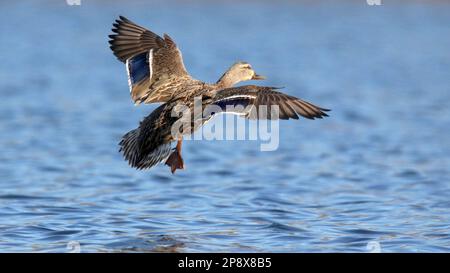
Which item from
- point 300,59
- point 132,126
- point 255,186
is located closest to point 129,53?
point 255,186

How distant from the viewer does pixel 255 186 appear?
36.7 ft

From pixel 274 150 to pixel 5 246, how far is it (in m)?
6.10

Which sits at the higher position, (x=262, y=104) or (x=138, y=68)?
(x=138, y=68)

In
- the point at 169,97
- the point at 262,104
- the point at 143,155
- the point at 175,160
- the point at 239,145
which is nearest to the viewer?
the point at 262,104

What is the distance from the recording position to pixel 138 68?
31.0ft

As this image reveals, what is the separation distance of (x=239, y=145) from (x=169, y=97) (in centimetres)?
528

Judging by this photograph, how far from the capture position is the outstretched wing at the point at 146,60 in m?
9.16

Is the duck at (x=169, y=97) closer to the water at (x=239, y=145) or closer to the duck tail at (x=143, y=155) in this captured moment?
the duck tail at (x=143, y=155)

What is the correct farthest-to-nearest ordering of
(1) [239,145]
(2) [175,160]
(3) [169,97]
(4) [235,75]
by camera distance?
(1) [239,145] → (4) [235,75] → (3) [169,97] → (2) [175,160]

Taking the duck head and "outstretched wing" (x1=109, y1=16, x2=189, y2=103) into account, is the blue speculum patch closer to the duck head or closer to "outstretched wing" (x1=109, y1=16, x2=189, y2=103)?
"outstretched wing" (x1=109, y1=16, x2=189, y2=103)

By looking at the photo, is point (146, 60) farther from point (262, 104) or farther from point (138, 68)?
point (262, 104)

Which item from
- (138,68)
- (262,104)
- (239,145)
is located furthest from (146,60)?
(239,145)

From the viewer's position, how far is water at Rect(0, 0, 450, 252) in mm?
8758

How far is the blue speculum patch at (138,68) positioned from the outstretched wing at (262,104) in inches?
57.6
